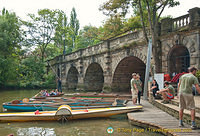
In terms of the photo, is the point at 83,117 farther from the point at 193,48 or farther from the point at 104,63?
the point at 104,63

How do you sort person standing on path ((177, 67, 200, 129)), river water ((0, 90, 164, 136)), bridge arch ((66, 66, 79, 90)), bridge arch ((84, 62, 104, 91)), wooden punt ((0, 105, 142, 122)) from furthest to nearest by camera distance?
bridge arch ((66, 66, 79, 90))
bridge arch ((84, 62, 104, 91))
wooden punt ((0, 105, 142, 122))
river water ((0, 90, 164, 136))
person standing on path ((177, 67, 200, 129))

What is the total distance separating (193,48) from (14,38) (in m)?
22.9

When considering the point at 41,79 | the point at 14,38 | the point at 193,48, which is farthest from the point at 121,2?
the point at 41,79

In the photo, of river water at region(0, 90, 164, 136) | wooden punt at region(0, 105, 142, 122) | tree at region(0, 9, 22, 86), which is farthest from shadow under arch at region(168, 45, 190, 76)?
tree at region(0, 9, 22, 86)

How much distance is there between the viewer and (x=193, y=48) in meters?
9.26

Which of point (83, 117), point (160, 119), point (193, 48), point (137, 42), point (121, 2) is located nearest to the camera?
point (160, 119)

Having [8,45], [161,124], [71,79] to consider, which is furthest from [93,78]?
[161,124]

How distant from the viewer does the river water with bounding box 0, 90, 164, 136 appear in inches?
242

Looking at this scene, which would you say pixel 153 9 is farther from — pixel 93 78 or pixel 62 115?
pixel 93 78

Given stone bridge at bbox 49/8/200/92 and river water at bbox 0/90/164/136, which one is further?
stone bridge at bbox 49/8/200/92

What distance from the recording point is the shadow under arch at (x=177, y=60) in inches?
423

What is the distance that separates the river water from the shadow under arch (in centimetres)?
464

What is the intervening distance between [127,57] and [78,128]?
9.20 meters

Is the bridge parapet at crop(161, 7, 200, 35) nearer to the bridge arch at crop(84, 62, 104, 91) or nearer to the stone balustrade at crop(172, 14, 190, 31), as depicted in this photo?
the stone balustrade at crop(172, 14, 190, 31)
